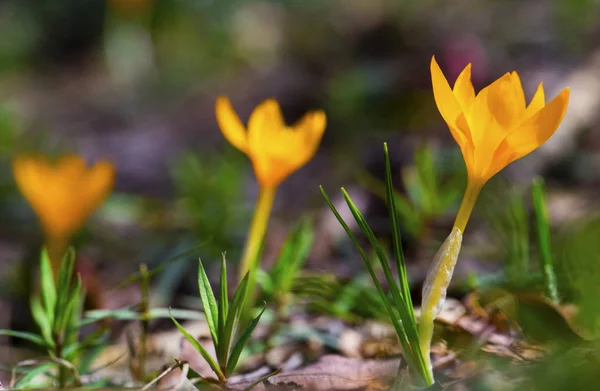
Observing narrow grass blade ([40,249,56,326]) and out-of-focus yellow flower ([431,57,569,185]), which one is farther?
narrow grass blade ([40,249,56,326])

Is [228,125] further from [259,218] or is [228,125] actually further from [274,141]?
[259,218]

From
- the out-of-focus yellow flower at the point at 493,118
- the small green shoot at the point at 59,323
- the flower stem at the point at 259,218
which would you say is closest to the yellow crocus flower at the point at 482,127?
the out-of-focus yellow flower at the point at 493,118

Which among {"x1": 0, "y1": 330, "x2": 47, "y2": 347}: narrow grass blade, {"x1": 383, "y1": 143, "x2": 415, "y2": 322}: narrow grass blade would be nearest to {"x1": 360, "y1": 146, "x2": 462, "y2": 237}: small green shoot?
{"x1": 383, "y1": 143, "x2": 415, "y2": 322}: narrow grass blade

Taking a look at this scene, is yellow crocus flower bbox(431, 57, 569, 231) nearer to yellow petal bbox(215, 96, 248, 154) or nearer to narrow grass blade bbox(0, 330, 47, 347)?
yellow petal bbox(215, 96, 248, 154)

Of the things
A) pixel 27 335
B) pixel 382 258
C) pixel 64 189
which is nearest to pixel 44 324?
pixel 27 335

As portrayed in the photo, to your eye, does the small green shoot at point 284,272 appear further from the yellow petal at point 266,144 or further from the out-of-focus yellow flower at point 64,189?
the out-of-focus yellow flower at point 64,189

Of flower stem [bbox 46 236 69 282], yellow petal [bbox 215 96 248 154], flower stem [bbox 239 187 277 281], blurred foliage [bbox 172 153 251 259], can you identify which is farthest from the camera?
blurred foliage [bbox 172 153 251 259]
